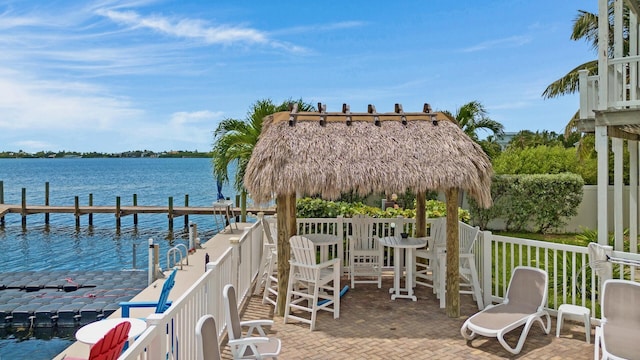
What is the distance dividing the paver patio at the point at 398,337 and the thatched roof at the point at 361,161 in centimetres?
181

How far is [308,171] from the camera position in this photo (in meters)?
6.76

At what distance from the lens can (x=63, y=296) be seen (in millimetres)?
12000

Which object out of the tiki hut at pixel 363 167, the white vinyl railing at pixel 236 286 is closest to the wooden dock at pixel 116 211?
the white vinyl railing at pixel 236 286

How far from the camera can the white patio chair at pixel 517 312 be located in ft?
18.1

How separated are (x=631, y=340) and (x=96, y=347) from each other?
5110mm

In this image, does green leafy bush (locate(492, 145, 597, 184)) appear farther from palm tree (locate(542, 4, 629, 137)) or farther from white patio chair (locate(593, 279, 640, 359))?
white patio chair (locate(593, 279, 640, 359))

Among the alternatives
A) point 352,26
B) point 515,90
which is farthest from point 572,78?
point 352,26

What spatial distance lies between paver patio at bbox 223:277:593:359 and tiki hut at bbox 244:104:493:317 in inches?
20.2

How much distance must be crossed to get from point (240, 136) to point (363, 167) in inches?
356

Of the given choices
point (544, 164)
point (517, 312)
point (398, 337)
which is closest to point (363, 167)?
point (398, 337)

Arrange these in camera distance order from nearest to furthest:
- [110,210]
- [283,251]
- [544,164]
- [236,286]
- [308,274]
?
[308,274] → [236,286] → [283,251] → [544,164] → [110,210]

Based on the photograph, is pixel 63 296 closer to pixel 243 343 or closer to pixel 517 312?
pixel 243 343

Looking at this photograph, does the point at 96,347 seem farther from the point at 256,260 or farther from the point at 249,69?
the point at 249,69

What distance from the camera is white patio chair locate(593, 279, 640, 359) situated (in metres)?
4.85
